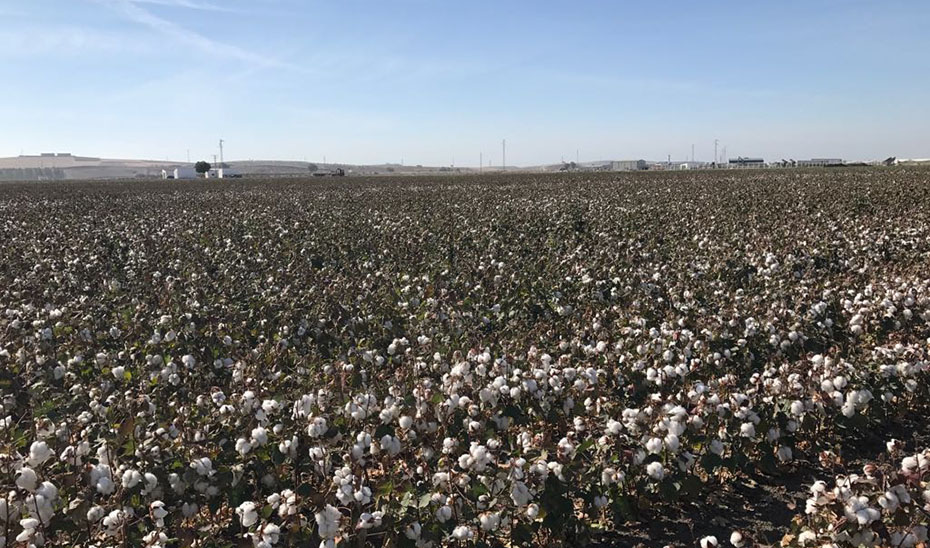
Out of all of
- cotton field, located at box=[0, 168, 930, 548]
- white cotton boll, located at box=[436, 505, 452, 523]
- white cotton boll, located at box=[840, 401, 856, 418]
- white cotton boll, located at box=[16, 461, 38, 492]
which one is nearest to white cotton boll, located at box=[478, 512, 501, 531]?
cotton field, located at box=[0, 168, 930, 548]

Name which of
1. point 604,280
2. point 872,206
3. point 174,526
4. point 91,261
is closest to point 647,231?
point 604,280

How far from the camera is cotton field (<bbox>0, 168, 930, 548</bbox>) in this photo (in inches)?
134

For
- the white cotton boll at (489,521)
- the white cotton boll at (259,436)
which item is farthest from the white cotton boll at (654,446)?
the white cotton boll at (259,436)

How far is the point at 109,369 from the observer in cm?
600

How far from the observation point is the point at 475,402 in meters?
4.70

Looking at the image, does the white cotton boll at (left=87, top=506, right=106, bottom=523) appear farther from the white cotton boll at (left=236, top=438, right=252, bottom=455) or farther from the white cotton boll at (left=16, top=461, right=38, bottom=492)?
the white cotton boll at (left=236, top=438, right=252, bottom=455)

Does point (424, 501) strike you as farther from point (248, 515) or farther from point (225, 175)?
point (225, 175)

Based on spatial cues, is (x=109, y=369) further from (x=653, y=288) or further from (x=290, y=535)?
(x=653, y=288)

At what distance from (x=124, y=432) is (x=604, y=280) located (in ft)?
23.4

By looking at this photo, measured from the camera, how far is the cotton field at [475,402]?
341cm

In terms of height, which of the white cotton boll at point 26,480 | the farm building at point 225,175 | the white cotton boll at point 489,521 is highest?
the farm building at point 225,175

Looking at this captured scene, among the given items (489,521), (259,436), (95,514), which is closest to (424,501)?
(489,521)

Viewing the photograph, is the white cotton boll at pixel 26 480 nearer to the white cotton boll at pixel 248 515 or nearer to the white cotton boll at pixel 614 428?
the white cotton boll at pixel 248 515

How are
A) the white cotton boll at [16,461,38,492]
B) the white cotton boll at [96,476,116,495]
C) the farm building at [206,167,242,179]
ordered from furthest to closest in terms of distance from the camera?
the farm building at [206,167,242,179] < the white cotton boll at [96,476,116,495] < the white cotton boll at [16,461,38,492]
